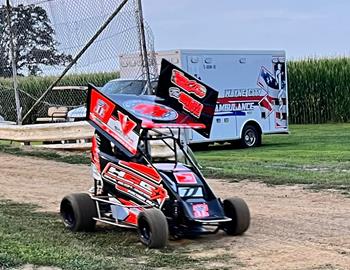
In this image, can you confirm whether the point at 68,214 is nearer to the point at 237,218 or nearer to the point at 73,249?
the point at 73,249

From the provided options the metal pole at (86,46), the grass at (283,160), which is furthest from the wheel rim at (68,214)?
the metal pole at (86,46)

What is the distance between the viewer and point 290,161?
1745cm

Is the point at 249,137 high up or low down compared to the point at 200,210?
down

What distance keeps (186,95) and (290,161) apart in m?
8.27

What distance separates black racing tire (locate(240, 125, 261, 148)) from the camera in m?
23.4

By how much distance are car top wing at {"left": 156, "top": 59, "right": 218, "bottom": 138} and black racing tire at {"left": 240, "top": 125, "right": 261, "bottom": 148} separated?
1377 centimetres

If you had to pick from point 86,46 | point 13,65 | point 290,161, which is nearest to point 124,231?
point 86,46

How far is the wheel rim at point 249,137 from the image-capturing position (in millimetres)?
23489

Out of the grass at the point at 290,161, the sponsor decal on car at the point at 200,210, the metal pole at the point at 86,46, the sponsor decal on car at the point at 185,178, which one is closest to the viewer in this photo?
the sponsor decal on car at the point at 200,210

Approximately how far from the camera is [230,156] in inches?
789

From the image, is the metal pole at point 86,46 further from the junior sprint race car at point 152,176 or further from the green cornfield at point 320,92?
the green cornfield at point 320,92

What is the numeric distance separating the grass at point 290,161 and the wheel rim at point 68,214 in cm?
476

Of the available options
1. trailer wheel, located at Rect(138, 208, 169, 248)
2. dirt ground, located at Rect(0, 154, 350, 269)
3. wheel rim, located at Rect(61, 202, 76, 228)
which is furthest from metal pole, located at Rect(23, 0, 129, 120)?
trailer wheel, located at Rect(138, 208, 169, 248)

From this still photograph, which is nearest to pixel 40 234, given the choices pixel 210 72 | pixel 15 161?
pixel 15 161
